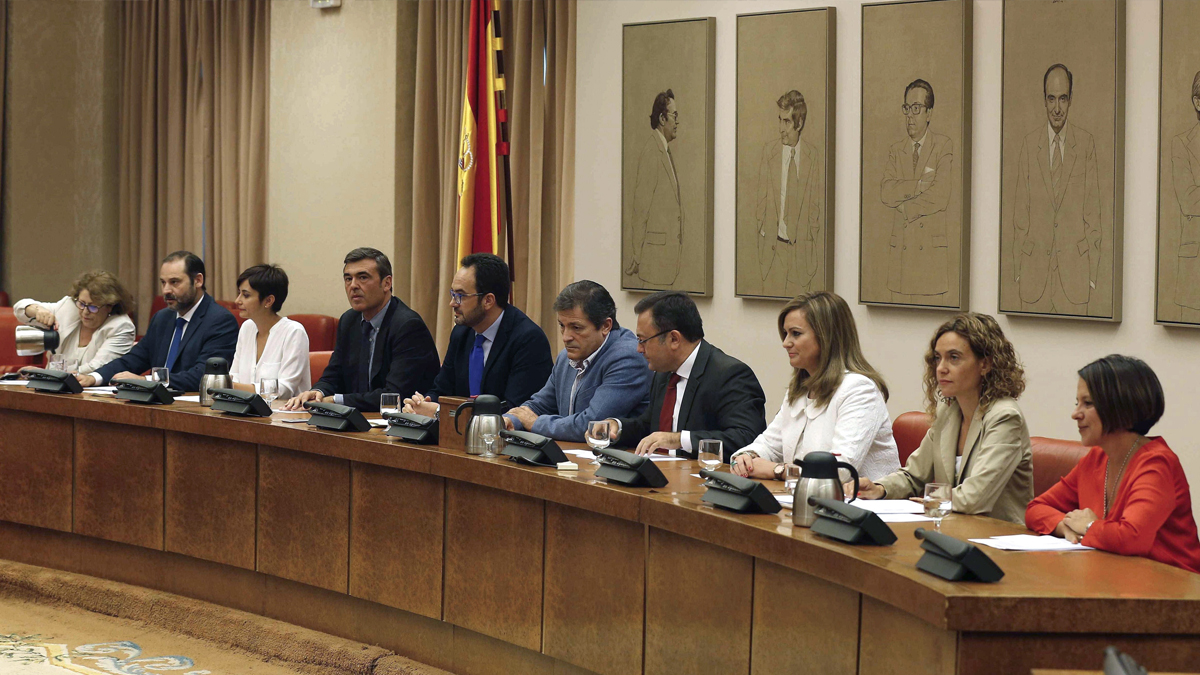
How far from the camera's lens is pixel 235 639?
14.2ft

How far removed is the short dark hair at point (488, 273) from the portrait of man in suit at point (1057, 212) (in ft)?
6.57

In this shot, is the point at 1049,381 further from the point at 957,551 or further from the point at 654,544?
the point at 957,551

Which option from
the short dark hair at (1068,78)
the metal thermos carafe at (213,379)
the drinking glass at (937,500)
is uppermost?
the short dark hair at (1068,78)

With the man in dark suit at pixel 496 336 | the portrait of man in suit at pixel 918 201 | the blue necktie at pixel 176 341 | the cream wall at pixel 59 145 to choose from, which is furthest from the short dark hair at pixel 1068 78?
the cream wall at pixel 59 145

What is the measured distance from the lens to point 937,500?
2754 mm

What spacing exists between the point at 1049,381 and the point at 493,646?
2511 millimetres

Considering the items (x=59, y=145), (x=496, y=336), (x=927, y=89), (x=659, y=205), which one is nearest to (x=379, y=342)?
(x=496, y=336)

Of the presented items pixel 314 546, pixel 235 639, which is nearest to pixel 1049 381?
pixel 314 546

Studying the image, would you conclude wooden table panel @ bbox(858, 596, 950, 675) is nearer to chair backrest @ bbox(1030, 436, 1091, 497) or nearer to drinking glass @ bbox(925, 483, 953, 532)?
drinking glass @ bbox(925, 483, 953, 532)

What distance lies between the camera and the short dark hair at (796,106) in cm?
568

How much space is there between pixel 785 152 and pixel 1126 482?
3166 mm

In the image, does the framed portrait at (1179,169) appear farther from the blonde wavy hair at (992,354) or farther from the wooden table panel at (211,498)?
the wooden table panel at (211,498)

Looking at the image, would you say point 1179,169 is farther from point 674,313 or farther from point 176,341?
point 176,341

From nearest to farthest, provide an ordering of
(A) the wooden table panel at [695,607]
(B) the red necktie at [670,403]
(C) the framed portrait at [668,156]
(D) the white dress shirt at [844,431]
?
1. (A) the wooden table panel at [695,607]
2. (D) the white dress shirt at [844,431]
3. (B) the red necktie at [670,403]
4. (C) the framed portrait at [668,156]
